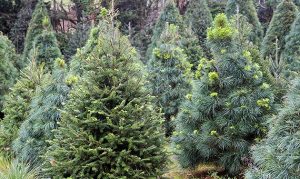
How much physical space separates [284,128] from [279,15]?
13.4 meters

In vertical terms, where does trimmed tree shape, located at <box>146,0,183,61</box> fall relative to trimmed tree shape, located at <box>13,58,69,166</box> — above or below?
above

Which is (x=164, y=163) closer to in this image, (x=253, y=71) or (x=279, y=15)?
(x=253, y=71)

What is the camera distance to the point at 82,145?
250 inches

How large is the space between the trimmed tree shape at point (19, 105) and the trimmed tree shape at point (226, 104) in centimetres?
431

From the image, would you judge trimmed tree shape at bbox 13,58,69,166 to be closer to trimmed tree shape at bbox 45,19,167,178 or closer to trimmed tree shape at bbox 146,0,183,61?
trimmed tree shape at bbox 45,19,167,178

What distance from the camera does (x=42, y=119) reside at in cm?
870

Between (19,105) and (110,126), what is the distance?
4.72m

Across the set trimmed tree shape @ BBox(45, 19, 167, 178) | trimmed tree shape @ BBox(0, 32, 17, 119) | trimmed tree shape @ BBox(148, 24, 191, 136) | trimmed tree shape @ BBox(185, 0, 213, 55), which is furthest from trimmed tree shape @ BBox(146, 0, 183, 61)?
trimmed tree shape @ BBox(45, 19, 167, 178)

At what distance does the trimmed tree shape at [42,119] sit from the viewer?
8539 mm

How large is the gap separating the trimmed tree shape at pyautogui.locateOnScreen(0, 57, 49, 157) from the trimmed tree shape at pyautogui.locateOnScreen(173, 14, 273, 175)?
4312 mm

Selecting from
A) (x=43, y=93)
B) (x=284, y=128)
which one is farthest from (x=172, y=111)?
(x=284, y=128)

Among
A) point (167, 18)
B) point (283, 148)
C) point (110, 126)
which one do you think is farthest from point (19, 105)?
point (167, 18)

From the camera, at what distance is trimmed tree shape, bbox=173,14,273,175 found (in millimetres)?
8117

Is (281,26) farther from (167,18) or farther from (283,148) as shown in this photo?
(283,148)
